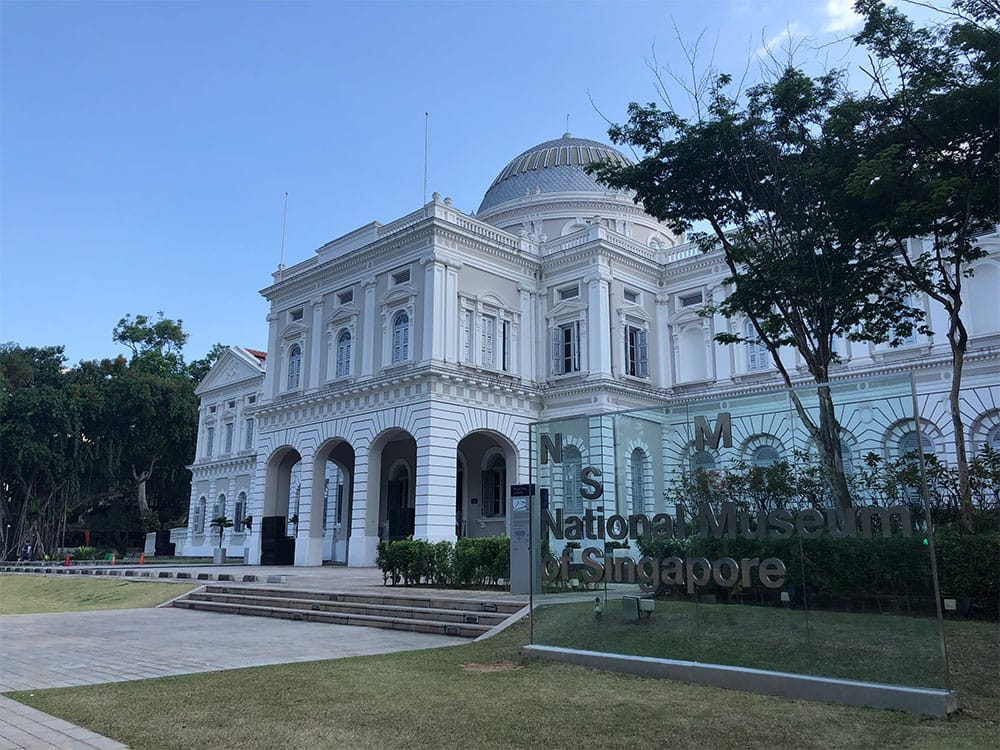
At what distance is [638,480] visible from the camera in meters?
8.48

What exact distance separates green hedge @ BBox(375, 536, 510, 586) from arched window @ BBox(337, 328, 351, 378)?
39.6ft

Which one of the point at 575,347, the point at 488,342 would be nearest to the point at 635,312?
the point at 575,347

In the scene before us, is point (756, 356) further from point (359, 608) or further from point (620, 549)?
point (620, 549)

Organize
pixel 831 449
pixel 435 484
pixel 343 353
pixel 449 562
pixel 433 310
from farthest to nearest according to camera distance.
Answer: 1. pixel 343 353
2. pixel 433 310
3. pixel 435 484
4. pixel 449 562
5. pixel 831 449

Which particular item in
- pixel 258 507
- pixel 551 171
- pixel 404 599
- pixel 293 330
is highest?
pixel 551 171

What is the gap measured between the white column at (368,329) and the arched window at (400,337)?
83 cm

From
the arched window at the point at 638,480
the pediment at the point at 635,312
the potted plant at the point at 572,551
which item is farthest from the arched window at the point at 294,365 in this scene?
the arched window at the point at 638,480

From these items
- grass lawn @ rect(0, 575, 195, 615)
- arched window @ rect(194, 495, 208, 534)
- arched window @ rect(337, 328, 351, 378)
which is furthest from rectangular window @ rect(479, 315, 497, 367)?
arched window @ rect(194, 495, 208, 534)

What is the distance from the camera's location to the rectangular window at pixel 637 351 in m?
28.3

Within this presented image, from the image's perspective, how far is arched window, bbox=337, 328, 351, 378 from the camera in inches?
1125

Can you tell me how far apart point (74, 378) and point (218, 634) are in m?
35.4

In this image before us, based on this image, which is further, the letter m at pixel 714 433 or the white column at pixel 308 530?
the white column at pixel 308 530

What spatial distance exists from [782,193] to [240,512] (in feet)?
116

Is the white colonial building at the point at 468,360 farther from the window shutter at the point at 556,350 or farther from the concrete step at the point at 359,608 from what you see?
the concrete step at the point at 359,608
